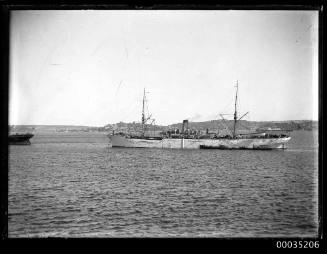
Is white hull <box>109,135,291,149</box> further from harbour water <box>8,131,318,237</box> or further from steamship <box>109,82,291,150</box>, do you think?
harbour water <box>8,131,318,237</box>

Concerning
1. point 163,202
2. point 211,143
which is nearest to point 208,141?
point 211,143

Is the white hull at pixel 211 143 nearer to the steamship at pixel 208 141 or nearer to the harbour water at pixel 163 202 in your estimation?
the steamship at pixel 208 141

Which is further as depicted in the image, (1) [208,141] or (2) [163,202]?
(1) [208,141]

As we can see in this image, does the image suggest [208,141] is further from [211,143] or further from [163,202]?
[163,202]

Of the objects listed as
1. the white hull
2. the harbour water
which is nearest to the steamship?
the white hull

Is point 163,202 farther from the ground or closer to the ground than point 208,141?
closer to the ground
